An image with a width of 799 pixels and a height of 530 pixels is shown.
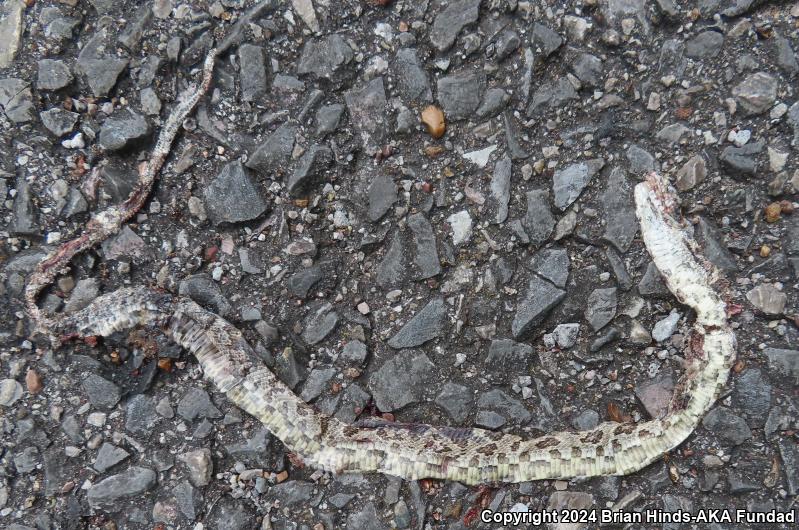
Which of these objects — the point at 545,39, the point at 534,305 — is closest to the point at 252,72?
the point at 545,39

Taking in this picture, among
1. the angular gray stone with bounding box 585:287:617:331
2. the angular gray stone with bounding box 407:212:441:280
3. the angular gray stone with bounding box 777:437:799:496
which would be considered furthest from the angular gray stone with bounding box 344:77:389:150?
the angular gray stone with bounding box 777:437:799:496

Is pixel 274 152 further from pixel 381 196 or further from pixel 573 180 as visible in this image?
pixel 573 180

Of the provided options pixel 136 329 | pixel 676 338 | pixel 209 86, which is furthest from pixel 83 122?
pixel 676 338

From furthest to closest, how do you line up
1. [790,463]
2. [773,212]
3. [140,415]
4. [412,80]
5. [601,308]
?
[412,80] → [140,415] → [601,308] → [773,212] → [790,463]

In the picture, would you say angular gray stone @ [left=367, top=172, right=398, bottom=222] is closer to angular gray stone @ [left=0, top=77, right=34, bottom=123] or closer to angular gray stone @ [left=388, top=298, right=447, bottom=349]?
angular gray stone @ [left=388, top=298, right=447, bottom=349]

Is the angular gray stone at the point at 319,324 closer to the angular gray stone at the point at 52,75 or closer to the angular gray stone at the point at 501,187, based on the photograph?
the angular gray stone at the point at 501,187

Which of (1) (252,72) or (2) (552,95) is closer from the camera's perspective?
(2) (552,95)

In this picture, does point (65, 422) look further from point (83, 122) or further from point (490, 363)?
point (490, 363)
